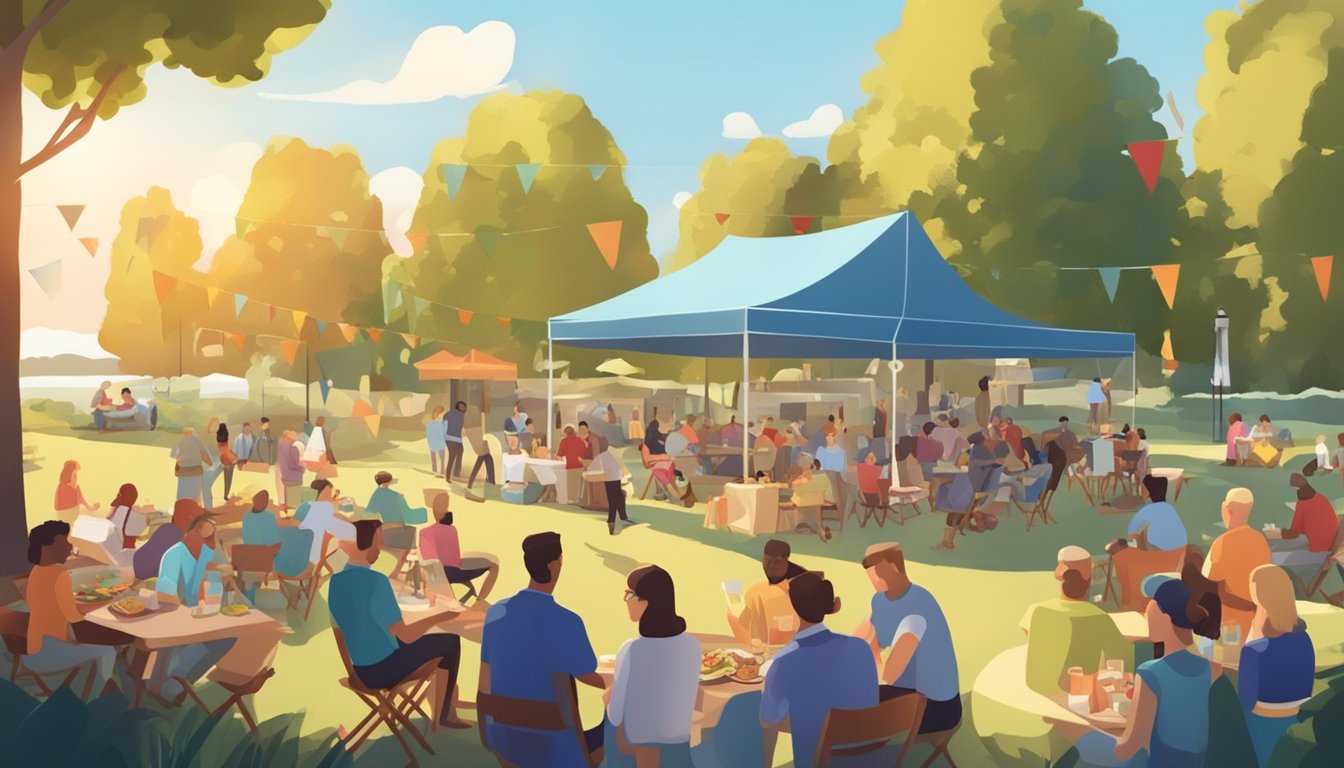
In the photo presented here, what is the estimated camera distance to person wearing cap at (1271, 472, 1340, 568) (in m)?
8.10

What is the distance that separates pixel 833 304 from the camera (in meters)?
13.7

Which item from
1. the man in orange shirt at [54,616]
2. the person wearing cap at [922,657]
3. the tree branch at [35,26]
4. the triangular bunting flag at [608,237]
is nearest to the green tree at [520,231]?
the triangular bunting flag at [608,237]

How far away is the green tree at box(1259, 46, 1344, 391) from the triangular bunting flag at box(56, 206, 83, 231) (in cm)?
2185

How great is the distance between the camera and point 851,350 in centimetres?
1959

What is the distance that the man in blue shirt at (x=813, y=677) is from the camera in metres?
4.00

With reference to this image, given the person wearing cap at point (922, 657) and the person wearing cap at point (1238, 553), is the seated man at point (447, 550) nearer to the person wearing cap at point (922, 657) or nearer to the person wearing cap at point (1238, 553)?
the person wearing cap at point (922, 657)

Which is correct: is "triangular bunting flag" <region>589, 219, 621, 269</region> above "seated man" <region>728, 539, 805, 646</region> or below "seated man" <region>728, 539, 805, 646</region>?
above

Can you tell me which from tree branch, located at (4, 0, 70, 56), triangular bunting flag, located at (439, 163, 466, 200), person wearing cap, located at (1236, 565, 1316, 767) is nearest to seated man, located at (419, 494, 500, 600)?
tree branch, located at (4, 0, 70, 56)

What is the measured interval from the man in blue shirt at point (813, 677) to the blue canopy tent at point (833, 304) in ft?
27.3

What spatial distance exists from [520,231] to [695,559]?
23.5 meters

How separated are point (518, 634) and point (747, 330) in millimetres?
8490

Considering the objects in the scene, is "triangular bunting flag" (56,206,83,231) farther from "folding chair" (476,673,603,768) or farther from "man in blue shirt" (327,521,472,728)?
"folding chair" (476,673,603,768)

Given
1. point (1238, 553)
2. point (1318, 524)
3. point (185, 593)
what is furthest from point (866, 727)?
point (1318, 524)

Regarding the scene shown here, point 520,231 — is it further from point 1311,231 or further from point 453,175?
point 1311,231
